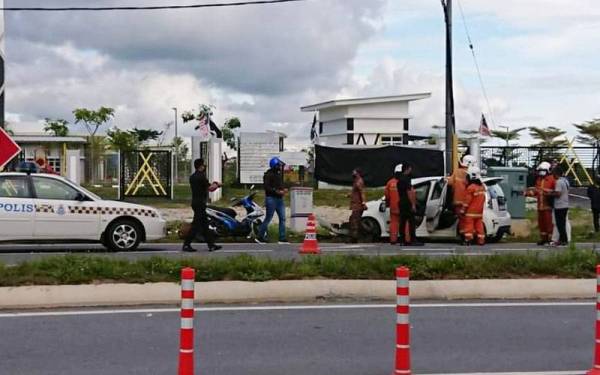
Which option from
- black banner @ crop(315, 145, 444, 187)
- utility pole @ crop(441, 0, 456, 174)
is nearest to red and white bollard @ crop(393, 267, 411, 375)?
utility pole @ crop(441, 0, 456, 174)

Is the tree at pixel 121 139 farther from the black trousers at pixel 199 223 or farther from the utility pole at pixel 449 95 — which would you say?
the black trousers at pixel 199 223

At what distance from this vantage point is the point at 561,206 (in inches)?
663

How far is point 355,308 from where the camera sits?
984cm

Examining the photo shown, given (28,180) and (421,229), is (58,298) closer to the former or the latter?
(28,180)

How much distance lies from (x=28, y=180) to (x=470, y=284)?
847 cm

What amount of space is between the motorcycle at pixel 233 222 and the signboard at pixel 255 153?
51.4 feet

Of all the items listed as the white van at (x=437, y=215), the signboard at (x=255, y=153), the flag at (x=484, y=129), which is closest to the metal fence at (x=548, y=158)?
the flag at (x=484, y=129)

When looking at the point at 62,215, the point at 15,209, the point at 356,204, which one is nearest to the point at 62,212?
the point at 62,215

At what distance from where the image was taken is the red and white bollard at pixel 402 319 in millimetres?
6160

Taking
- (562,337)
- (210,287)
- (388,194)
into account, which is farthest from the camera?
(388,194)

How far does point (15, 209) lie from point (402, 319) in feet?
34.5

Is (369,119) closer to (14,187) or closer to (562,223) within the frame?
(562,223)

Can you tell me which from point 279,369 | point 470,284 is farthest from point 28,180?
point 279,369

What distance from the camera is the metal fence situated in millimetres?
36750
